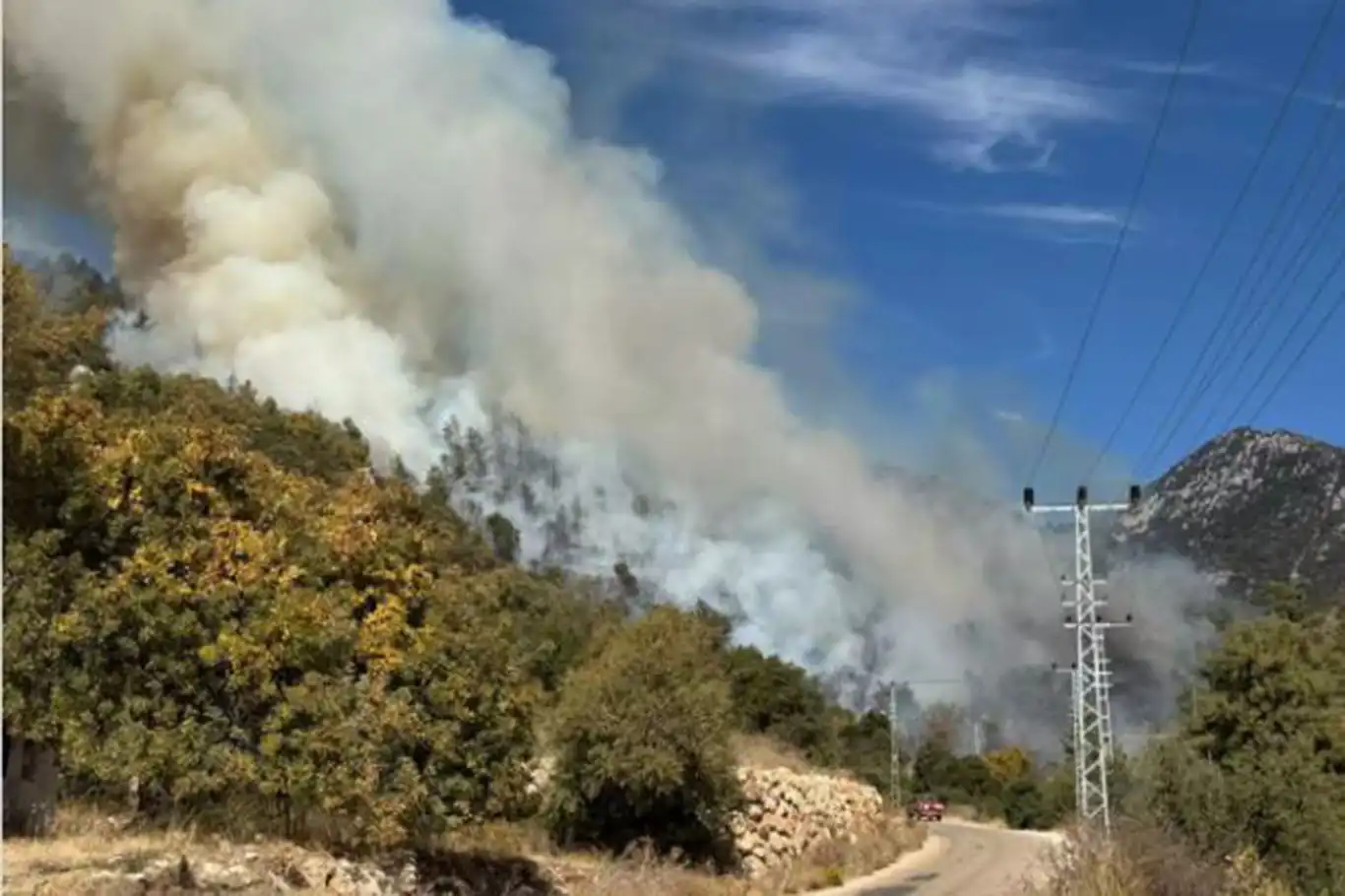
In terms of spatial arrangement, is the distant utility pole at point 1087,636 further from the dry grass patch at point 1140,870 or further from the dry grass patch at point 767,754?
the dry grass patch at point 1140,870

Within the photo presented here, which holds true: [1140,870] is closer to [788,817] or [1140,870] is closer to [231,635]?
[231,635]

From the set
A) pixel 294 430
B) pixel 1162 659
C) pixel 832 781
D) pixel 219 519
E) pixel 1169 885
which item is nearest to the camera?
pixel 1169 885

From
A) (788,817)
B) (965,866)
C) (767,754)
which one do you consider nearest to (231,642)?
(788,817)

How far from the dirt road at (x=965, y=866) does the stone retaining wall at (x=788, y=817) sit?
2221 mm

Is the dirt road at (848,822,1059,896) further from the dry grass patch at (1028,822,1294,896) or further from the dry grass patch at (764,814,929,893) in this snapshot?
the dry grass patch at (1028,822,1294,896)

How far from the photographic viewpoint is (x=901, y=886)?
33.4 metres

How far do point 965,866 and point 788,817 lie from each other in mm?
5005

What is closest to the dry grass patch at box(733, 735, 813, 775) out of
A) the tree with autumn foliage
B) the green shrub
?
the green shrub

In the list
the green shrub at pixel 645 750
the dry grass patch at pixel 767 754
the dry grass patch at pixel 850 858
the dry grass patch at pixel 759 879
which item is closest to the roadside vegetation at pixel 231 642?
the dry grass patch at pixel 759 879

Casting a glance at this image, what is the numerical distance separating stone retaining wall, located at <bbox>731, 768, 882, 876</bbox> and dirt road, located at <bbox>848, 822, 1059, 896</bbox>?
2.22 metres

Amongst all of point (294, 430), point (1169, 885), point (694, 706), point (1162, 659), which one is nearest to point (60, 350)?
point (1169, 885)

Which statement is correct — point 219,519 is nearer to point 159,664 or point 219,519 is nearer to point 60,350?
point 159,664

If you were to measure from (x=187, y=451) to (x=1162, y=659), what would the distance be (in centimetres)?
8803

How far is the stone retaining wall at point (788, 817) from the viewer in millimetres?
34938
